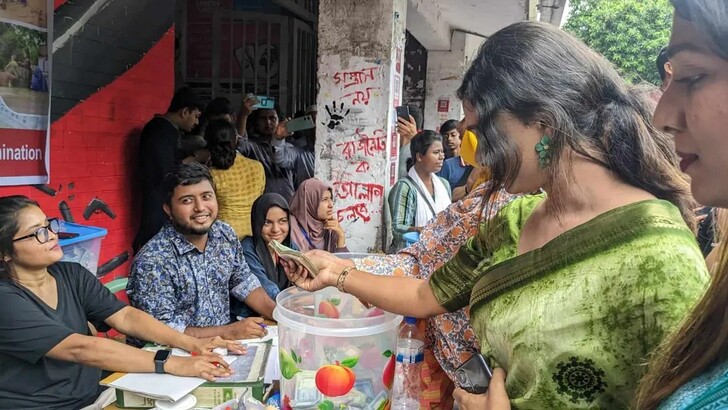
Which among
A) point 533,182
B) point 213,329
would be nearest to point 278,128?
point 213,329

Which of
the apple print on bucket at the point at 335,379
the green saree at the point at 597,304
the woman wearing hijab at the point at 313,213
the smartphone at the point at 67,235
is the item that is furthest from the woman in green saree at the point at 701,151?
the woman wearing hijab at the point at 313,213

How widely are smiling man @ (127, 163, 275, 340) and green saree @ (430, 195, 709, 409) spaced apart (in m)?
1.41

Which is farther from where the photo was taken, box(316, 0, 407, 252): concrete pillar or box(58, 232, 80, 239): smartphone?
box(316, 0, 407, 252): concrete pillar

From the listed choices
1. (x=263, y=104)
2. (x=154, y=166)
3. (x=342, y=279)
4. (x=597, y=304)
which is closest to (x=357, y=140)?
(x=263, y=104)

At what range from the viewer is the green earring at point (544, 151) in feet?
3.49

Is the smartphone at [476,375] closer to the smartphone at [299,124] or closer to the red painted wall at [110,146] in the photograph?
the red painted wall at [110,146]

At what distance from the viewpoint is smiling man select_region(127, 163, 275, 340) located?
90.1 inches

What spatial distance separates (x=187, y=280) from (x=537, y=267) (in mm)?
1725

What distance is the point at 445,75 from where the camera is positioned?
9.20 meters

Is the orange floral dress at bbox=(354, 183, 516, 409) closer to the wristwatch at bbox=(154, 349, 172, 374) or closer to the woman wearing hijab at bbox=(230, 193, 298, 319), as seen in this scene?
the wristwatch at bbox=(154, 349, 172, 374)

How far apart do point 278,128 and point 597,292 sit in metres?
3.89

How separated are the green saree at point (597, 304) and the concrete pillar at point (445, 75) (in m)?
8.28

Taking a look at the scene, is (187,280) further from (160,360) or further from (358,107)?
(358,107)

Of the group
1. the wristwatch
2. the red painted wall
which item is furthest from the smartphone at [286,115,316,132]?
the wristwatch
